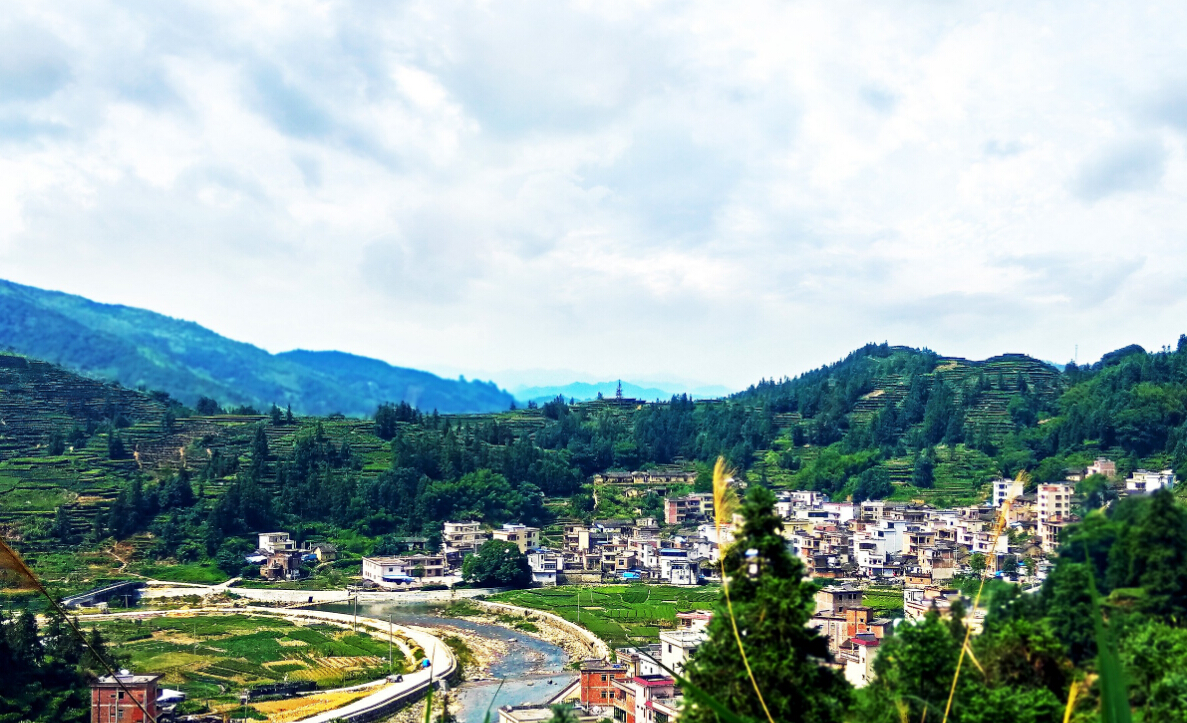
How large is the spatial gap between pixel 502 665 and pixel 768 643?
1557 cm

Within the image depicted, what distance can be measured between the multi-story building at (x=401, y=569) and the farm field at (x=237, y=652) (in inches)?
210

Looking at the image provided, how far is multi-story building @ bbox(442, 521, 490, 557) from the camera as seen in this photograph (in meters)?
32.6

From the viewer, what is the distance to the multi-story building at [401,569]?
29578mm

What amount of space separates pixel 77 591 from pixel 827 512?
22.8 metres

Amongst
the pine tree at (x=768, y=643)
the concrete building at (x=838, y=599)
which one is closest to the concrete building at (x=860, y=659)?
the concrete building at (x=838, y=599)

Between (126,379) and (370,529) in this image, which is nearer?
(370,529)

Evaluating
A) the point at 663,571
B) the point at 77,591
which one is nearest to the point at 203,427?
the point at 77,591

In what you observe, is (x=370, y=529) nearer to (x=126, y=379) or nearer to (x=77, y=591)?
(x=77, y=591)

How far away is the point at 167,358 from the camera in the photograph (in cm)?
5872

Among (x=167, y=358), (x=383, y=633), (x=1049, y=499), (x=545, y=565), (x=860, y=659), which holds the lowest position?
(x=383, y=633)

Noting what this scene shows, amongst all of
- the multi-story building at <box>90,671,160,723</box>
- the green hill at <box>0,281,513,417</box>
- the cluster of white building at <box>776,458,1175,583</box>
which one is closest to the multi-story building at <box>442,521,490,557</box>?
the cluster of white building at <box>776,458,1175,583</box>

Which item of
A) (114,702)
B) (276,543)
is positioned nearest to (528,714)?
(114,702)

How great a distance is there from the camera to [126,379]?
53750 millimetres

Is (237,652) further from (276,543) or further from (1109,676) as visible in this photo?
(1109,676)
